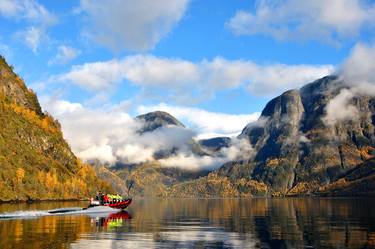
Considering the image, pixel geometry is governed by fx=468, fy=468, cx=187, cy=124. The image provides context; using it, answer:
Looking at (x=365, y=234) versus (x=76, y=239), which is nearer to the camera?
(x=76, y=239)

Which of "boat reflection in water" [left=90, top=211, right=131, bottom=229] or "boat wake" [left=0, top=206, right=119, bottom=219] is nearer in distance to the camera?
"boat reflection in water" [left=90, top=211, right=131, bottom=229]

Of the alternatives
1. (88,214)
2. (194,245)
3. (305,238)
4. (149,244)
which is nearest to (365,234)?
(305,238)

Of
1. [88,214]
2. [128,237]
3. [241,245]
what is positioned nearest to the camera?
[241,245]

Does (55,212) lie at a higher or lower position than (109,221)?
higher

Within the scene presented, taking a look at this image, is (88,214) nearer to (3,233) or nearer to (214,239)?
(3,233)

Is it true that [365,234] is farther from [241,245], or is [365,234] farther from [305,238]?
[241,245]

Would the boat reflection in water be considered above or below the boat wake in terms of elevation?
below

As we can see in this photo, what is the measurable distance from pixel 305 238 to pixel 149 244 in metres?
28.4

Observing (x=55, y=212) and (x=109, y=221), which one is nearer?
(x=109, y=221)

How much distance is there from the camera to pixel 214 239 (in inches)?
3209

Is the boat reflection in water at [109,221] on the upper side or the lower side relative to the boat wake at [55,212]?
lower

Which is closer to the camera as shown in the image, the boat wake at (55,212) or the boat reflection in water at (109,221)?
the boat reflection in water at (109,221)

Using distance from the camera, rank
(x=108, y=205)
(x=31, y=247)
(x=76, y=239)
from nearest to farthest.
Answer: (x=31, y=247)
(x=76, y=239)
(x=108, y=205)

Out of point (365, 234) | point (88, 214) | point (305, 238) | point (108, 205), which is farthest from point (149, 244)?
point (108, 205)
